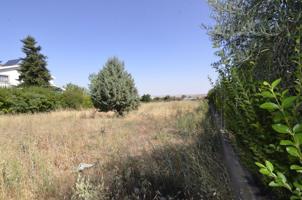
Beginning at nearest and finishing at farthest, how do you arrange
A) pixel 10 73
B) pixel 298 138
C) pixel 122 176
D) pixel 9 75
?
pixel 298 138, pixel 122 176, pixel 9 75, pixel 10 73

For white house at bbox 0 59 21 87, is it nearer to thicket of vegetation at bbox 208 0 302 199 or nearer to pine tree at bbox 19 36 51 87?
pine tree at bbox 19 36 51 87

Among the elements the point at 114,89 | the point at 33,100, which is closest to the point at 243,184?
the point at 114,89

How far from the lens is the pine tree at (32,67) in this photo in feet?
118

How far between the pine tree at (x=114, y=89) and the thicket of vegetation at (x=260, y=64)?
13.5 meters

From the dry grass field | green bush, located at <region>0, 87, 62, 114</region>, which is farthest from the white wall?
the dry grass field

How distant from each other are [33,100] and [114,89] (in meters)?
10.5

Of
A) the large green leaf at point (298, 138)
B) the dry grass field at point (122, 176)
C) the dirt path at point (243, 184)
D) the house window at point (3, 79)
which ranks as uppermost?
the house window at point (3, 79)

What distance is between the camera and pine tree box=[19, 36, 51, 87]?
3606 centimetres

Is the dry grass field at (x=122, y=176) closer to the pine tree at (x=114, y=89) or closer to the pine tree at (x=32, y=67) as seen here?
the pine tree at (x=114, y=89)

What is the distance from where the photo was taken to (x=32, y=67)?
36.1m

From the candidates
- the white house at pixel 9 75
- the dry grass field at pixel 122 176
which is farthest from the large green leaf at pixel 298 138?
the white house at pixel 9 75

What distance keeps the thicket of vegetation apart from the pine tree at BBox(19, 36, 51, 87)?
120 ft

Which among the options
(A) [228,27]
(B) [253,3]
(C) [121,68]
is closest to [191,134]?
(A) [228,27]

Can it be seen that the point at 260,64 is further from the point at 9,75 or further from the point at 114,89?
the point at 9,75
